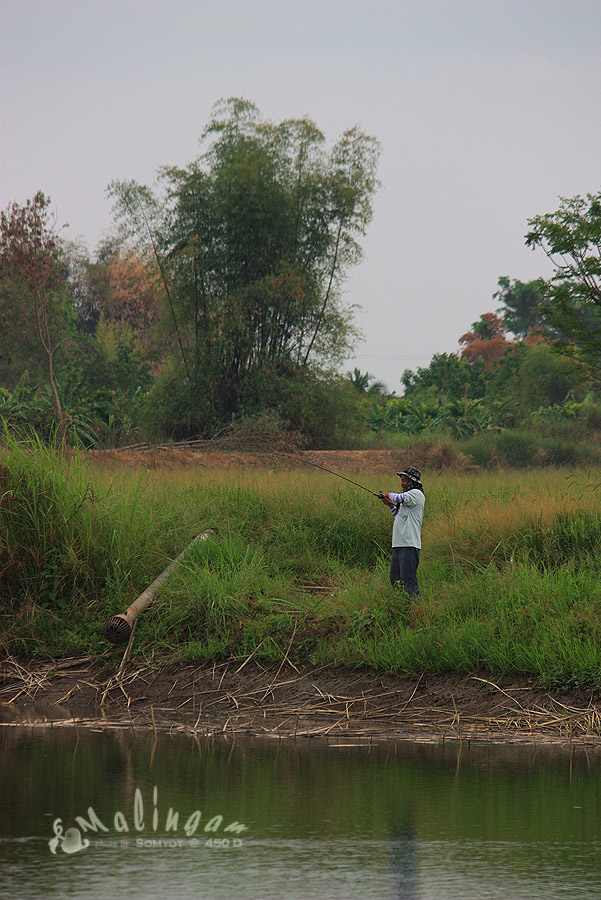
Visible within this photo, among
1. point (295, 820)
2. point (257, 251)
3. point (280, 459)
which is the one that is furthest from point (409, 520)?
point (257, 251)

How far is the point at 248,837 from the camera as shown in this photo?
16.2 feet

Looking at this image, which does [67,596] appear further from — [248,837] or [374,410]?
[374,410]

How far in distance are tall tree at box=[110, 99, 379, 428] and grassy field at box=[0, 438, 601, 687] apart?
17281 mm

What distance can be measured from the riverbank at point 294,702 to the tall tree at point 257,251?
66.2 feet

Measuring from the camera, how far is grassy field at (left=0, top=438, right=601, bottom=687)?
30.1 feet

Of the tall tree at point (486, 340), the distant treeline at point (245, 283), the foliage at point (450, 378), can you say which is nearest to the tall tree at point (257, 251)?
the distant treeline at point (245, 283)

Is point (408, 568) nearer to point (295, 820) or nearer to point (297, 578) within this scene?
Answer: point (297, 578)

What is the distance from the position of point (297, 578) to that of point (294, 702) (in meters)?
2.62

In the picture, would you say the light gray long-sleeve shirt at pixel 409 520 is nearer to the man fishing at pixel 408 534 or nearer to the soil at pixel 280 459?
the man fishing at pixel 408 534

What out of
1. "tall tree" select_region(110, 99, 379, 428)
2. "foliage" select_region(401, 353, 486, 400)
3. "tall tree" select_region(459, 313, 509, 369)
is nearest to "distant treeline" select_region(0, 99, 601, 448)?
"tall tree" select_region(110, 99, 379, 428)

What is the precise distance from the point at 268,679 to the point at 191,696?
692mm

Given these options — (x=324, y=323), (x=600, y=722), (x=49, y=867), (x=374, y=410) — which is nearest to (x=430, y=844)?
(x=49, y=867)

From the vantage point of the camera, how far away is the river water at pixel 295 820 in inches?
169

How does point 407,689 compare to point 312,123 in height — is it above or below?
below
